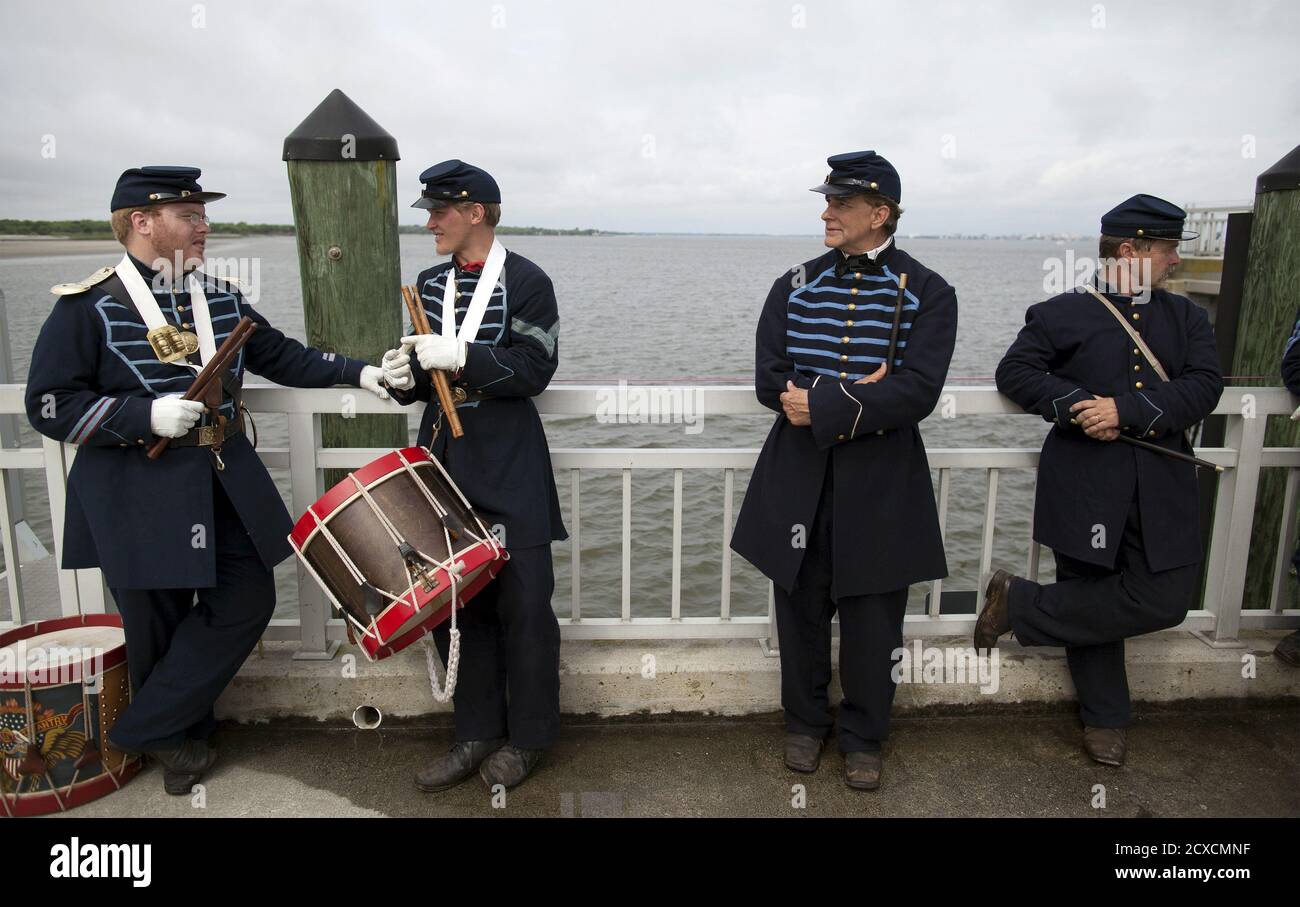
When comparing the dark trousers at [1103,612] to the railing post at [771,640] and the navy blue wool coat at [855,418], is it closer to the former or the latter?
the navy blue wool coat at [855,418]

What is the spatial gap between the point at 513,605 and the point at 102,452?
140 cm

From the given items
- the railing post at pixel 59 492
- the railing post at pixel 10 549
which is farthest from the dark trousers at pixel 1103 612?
the railing post at pixel 10 549

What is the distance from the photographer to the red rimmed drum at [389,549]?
288cm

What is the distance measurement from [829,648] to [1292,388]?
2.10 metres

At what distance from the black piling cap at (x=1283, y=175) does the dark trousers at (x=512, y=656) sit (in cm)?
412

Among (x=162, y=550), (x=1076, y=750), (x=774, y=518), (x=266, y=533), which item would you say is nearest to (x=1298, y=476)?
(x=1076, y=750)

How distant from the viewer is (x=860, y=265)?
3.22m

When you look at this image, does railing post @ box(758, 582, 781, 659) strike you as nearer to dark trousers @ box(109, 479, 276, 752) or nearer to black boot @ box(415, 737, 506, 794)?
black boot @ box(415, 737, 506, 794)

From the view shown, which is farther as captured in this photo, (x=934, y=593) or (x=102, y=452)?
(x=934, y=593)

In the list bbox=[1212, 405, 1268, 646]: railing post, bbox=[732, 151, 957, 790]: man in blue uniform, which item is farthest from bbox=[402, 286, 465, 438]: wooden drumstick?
bbox=[1212, 405, 1268, 646]: railing post

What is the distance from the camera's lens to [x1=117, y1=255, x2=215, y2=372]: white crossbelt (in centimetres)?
302

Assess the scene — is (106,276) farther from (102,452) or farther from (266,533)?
(266,533)

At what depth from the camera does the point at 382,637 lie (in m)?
2.87

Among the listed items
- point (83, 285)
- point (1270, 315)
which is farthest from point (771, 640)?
point (1270, 315)
